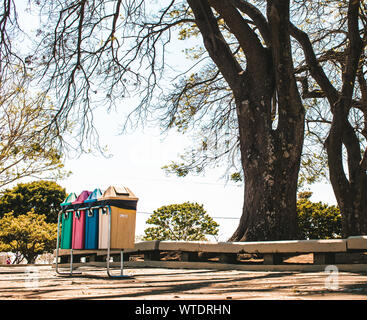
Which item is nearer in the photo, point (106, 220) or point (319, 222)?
point (106, 220)

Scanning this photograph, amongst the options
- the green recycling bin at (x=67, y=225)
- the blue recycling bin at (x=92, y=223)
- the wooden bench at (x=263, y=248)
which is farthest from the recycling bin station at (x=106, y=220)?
the wooden bench at (x=263, y=248)

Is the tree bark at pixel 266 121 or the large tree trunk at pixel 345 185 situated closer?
the tree bark at pixel 266 121

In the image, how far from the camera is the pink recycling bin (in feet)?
20.9

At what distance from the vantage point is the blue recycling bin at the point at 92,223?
6062mm

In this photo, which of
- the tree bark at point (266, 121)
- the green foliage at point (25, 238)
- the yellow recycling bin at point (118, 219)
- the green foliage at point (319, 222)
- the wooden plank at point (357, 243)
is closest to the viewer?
the yellow recycling bin at point (118, 219)

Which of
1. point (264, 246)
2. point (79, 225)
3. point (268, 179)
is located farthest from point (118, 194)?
point (268, 179)

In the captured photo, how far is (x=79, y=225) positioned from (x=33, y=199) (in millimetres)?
24582

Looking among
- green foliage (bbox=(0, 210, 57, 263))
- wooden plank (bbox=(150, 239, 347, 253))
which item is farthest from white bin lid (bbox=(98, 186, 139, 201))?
green foliage (bbox=(0, 210, 57, 263))

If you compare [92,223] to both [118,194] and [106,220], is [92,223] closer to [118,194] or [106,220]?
[106,220]

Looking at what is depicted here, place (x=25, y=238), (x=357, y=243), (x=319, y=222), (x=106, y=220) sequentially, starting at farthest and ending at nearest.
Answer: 1. (x=25, y=238)
2. (x=319, y=222)
3. (x=357, y=243)
4. (x=106, y=220)

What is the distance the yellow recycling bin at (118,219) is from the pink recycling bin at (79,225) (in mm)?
495

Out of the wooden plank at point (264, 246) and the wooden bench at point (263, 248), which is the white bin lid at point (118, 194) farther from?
the wooden plank at point (264, 246)

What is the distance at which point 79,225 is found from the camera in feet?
21.1

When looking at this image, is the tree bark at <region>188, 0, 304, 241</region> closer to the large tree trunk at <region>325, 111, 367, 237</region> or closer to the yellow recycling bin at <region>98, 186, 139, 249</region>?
the large tree trunk at <region>325, 111, 367, 237</region>
